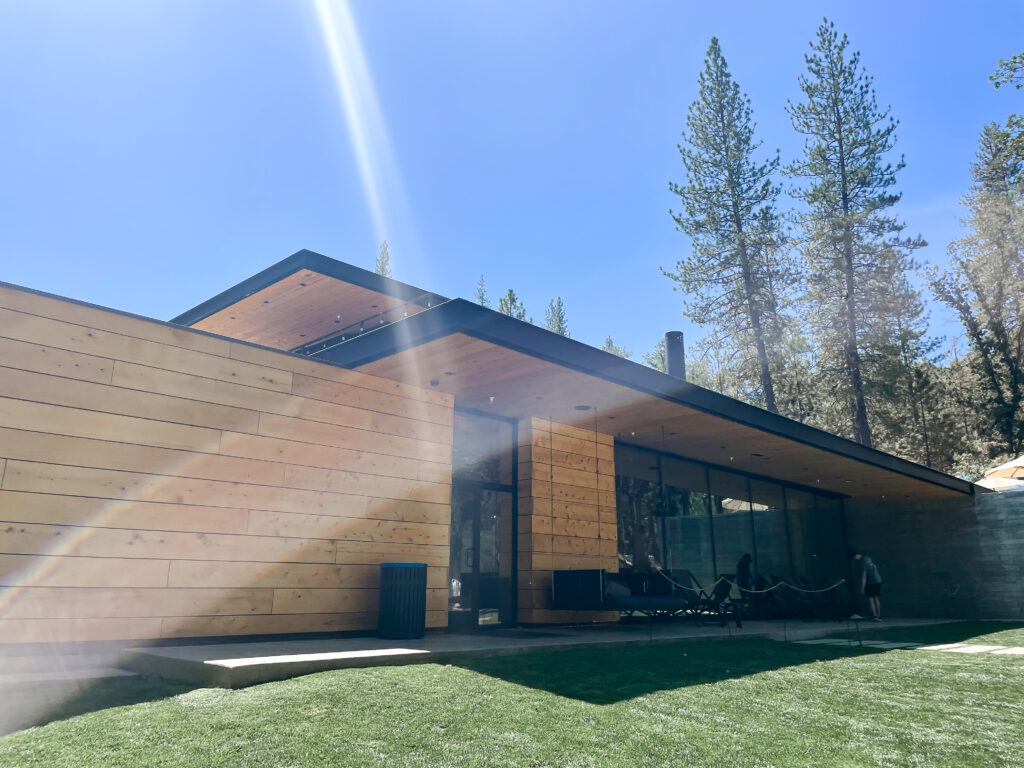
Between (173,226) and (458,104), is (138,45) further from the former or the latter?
(458,104)

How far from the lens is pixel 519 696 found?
389cm

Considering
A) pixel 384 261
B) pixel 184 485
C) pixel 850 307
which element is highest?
pixel 384 261

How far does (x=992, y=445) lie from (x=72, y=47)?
31.8m

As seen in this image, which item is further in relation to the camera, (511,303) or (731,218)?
(511,303)

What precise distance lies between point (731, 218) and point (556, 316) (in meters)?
16.3

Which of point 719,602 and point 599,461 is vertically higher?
point 599,461

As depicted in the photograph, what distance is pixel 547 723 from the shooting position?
3.36 meters

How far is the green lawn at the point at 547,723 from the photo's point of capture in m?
2.89

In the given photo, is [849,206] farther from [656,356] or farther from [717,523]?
[656,356]

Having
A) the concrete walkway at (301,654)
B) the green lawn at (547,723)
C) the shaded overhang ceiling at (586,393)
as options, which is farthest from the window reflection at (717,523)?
the green lawn at (547,723)

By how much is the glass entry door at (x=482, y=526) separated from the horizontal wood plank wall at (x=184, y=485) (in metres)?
0.64

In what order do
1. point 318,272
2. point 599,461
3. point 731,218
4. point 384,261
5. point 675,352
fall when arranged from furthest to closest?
point 384,261
point 731,218
point 675,352
point 599,461
point 318,272

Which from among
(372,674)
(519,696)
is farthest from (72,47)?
(519,696)

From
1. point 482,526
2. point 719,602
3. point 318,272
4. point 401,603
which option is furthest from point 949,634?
point 318,272
